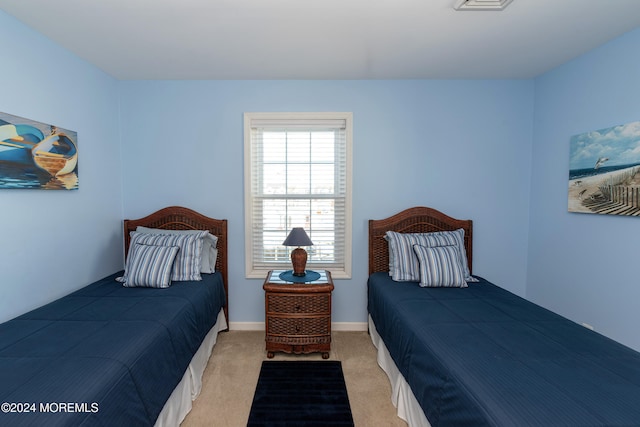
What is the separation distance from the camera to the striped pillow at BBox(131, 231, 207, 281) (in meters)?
2.66

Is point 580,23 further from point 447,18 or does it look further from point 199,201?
point 199,201

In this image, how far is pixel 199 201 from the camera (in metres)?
3.12

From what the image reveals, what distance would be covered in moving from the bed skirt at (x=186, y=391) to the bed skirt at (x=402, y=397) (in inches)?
53.8

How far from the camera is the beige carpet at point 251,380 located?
1.93 meters

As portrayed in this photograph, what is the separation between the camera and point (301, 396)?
211 cm

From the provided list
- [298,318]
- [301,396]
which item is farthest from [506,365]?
[298,318]

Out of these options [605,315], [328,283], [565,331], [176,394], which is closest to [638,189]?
[605,315]

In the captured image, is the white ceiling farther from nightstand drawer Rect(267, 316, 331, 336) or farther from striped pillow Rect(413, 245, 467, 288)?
nightstand drawer Rect(267, 316, 331, 336)

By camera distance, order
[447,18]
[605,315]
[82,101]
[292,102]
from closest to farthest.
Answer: [447,18], [605,315], [82,101], [292,102]

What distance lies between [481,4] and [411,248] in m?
1.83

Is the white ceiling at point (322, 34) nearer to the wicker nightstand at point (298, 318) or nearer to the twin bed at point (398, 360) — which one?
the twin bed at point (398, 360)

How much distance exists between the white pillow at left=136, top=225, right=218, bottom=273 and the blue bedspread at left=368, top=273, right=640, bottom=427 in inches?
68.4

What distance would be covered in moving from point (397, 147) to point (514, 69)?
1.23 metres

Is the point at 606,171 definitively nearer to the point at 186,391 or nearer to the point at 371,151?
the point at 371,151
